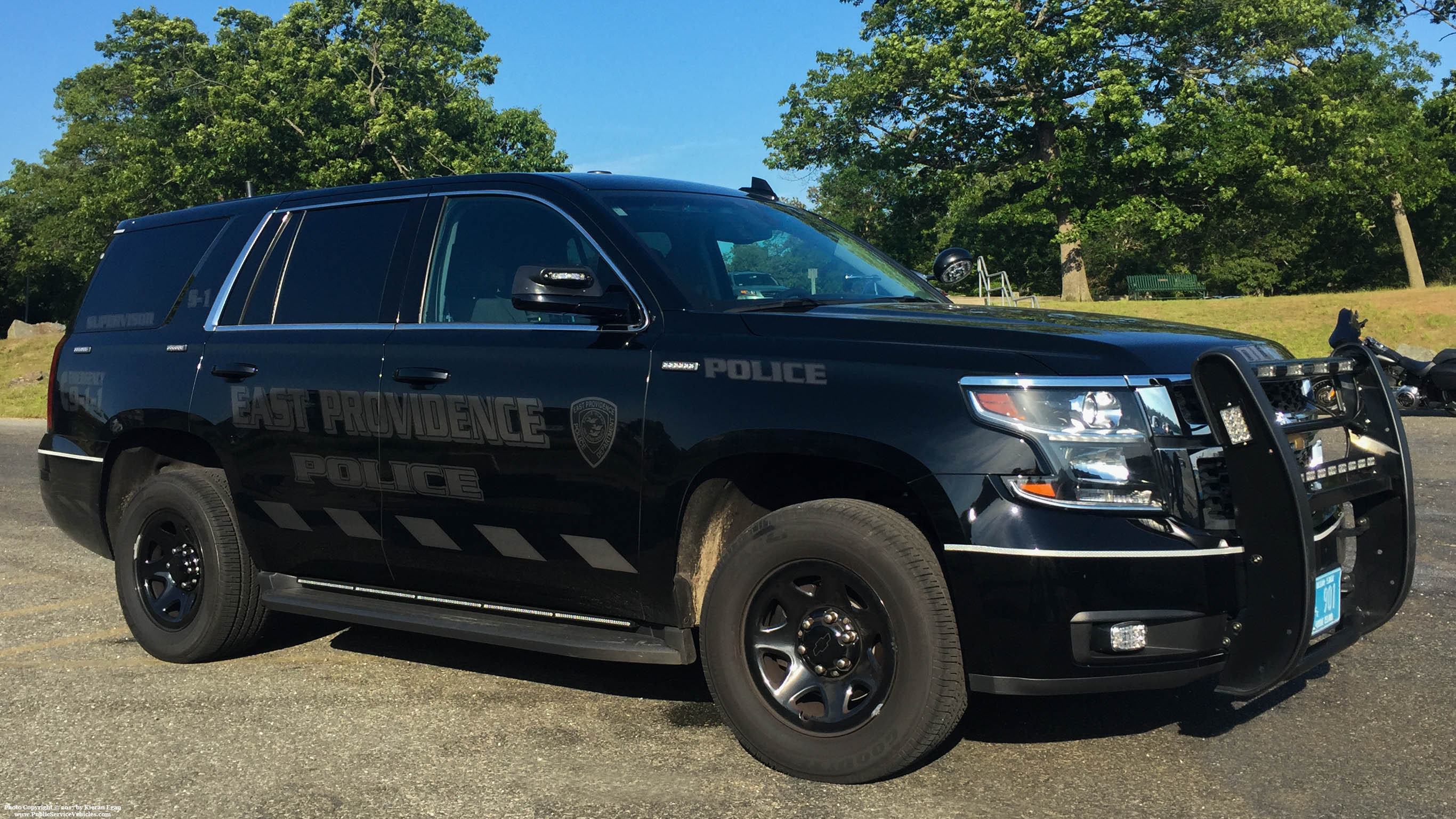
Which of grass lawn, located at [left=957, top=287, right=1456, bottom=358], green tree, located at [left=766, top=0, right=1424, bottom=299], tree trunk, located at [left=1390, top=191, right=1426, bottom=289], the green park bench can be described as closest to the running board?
grass lawn, located at [left=957, top=287, right=1456, bottom=358]

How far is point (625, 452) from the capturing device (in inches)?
164

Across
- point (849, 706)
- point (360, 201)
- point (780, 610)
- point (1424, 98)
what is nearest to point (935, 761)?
point (849, 706)

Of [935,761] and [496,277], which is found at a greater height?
[496,277]

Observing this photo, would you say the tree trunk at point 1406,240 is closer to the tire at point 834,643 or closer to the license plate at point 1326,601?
the license plate at point 1326,601

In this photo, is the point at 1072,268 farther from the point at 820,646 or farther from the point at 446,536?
the point at 820,646

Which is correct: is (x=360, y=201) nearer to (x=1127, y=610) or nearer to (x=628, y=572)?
Result: (x=628, y=572)

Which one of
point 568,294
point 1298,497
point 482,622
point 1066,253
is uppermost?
point 1066,253

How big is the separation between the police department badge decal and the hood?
0.57 metres

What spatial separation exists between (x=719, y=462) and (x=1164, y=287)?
1606 inches

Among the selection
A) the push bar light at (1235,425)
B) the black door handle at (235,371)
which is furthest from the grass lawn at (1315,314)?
the push bar light at (1235,425)

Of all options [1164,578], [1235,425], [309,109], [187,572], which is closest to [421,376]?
[187,572]

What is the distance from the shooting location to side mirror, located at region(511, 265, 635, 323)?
163 inches

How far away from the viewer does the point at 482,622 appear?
4.63 meters

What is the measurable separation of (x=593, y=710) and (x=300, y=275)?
2.23m
